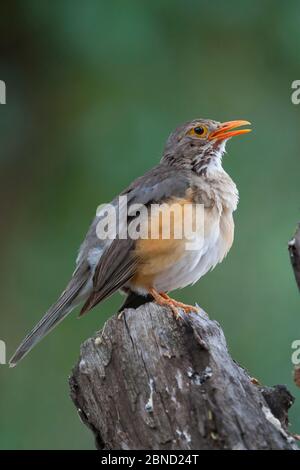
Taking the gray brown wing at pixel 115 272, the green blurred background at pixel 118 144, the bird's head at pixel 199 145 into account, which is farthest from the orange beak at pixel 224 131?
Result: the green blurred background at pixel 118 144

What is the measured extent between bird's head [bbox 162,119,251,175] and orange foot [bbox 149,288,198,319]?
3.21 feet

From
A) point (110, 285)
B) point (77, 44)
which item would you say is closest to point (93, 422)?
point (110, 285)

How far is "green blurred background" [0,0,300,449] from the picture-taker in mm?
8312

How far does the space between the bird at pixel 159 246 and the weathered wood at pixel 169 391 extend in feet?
3.20

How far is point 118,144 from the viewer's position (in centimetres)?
873

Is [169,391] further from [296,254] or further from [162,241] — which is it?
[162,241]

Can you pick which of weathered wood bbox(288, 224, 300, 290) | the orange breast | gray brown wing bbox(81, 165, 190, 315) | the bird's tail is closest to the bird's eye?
gray brown wing bbox(81, 165, 190, 315)

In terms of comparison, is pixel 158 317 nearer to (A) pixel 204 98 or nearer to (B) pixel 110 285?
(B) pixel 110 285

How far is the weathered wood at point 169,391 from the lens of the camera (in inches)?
156

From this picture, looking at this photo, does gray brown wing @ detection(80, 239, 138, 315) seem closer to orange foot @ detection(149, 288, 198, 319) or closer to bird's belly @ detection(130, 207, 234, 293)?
bird's belly @ detection(130, 207, 234, 293)

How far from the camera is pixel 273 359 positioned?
7.86m

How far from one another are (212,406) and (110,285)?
1794mm

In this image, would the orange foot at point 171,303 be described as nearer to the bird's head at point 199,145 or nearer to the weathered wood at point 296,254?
the weathered wood at point 296,254

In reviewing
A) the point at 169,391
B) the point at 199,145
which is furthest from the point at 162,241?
the point at 169,391
